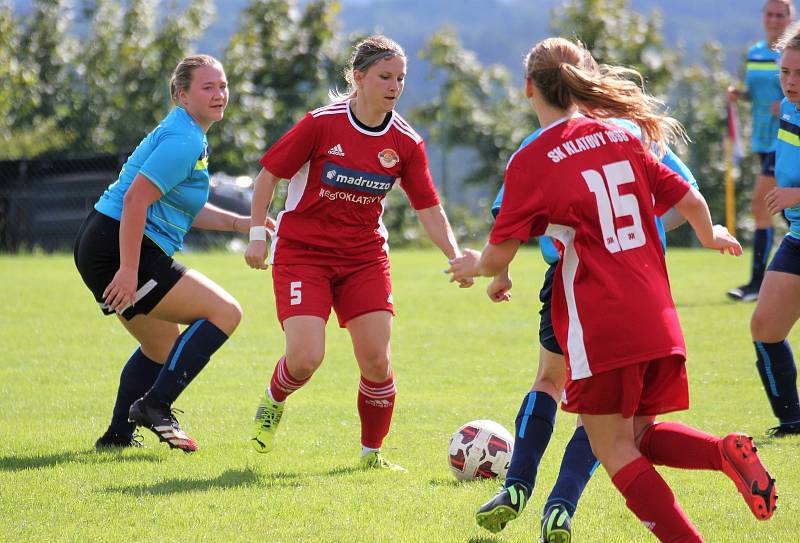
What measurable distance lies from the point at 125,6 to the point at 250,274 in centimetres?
1068

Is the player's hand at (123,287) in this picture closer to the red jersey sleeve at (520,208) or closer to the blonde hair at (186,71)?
the blonde hair at (186,71)

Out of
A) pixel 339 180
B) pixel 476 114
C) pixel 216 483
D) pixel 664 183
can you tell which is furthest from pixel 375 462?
pixel 476 114

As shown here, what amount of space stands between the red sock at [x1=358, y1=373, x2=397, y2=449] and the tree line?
14372mm

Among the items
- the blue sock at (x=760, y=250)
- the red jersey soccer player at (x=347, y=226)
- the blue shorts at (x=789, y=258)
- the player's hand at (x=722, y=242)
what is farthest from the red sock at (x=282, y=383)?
the blue sock at (x=760, y=250)

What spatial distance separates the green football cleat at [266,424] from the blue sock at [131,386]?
69 cm

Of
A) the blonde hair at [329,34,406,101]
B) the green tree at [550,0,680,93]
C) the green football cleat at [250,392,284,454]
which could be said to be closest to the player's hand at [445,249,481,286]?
the blonde hair at [329,34,406,101]

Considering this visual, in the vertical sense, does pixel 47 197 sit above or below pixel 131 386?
below

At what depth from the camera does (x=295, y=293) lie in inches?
207

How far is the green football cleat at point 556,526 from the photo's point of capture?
3785 millimetres

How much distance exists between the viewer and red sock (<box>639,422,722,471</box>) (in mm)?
3637

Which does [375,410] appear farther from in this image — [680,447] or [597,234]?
[597,234]

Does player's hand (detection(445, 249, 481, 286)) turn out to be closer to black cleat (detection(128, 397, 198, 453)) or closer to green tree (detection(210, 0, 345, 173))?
black cleat (detection(128, 397, 198, 453))

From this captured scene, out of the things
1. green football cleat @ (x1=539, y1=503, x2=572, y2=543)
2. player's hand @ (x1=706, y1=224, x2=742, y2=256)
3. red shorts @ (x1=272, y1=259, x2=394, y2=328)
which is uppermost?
player's hand @ (x1=706, y1=224, x2=742, y2=256)

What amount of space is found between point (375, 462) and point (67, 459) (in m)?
1.46
